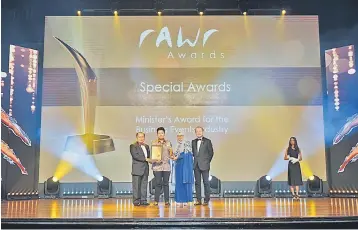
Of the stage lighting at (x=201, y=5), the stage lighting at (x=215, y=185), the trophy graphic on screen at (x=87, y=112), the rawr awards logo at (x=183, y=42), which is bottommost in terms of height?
the stage lighting at (x=215, y=185)

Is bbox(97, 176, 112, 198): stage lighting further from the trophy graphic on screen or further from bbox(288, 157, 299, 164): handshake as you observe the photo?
bbox(288, 157, 299, 164): handshake

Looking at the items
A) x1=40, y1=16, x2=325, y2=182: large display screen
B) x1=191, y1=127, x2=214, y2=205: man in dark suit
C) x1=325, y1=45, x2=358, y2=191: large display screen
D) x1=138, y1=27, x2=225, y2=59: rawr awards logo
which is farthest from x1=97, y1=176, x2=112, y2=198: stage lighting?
x1=325, y1=45, x2=358, y2=191: large display screen

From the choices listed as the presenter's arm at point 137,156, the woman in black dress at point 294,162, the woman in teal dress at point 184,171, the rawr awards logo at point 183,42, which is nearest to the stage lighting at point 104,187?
the presenter's arm at point 137,156

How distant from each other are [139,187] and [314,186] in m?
3.84

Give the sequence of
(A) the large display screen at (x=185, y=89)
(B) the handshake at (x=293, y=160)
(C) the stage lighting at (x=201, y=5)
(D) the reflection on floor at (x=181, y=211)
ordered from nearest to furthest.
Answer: (D) the reflection on floor at (x=181, y=211)
(B) the handshake at (x=293, y=160)
(A) the large display screen at (x=185, y=89)
(C) the stage lighting at (x=201, y=5)

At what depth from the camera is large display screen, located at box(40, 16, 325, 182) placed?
→ 805cm

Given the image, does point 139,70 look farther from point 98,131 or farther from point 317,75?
point 317,75

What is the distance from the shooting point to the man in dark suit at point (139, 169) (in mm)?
6012

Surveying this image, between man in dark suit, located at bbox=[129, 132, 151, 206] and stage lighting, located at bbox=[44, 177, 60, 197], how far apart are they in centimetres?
252

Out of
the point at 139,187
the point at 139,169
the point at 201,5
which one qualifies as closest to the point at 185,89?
the point at 201,5

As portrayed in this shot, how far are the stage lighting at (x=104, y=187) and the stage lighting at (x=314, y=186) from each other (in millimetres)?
4031

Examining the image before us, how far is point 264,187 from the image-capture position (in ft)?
25.9

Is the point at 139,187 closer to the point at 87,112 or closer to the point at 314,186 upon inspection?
the point at 87,112

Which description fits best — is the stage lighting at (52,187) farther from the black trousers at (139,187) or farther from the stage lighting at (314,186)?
the stage lighting at (314,186)
